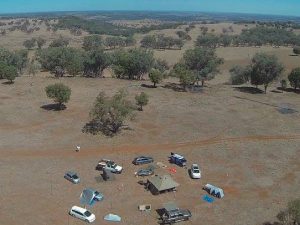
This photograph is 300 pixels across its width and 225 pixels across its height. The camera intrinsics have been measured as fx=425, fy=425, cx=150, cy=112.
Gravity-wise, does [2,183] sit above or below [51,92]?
below

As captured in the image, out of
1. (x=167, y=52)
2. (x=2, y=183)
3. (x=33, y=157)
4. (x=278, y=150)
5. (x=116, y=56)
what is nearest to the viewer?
(x=2, y=183)

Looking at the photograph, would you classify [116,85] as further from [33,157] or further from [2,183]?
[2,183]

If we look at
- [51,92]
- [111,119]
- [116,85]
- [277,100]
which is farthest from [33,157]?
[277,100]

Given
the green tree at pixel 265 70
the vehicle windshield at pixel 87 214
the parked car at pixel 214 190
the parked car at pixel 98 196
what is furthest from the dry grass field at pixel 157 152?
the green tree at pixel 265 70

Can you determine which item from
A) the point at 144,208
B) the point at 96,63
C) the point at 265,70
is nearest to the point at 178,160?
the point at 144,208

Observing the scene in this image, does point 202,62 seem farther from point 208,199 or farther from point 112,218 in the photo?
point 112,218

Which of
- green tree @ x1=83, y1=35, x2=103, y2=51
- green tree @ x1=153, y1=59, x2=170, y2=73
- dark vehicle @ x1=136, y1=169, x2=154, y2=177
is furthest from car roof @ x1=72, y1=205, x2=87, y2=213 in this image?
green tree @ x1=83, y1=35, x2=103, y2=51

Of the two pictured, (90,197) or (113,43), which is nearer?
(90,197)
